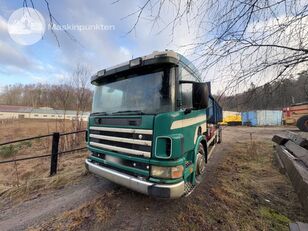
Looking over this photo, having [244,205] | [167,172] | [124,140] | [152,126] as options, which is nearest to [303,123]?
[244,205]

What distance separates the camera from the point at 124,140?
2.98 meters

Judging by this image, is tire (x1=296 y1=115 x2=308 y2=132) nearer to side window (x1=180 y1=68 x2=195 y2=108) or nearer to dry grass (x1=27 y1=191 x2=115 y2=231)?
side window (x1=180 y1=68 x2=195 y2=108)

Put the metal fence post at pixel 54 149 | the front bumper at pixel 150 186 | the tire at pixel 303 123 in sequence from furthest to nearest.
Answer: the tire at pixel 303 123, the metal fence post at pixel 54 149, the front bumper at pixel 150 186

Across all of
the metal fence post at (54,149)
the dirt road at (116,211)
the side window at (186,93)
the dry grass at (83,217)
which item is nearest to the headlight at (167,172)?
the dirt road at (116,211)

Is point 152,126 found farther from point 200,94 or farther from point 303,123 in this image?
point 303,123

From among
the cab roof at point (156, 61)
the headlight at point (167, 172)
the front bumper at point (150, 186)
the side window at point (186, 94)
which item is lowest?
the front bumper at point (150, 186)

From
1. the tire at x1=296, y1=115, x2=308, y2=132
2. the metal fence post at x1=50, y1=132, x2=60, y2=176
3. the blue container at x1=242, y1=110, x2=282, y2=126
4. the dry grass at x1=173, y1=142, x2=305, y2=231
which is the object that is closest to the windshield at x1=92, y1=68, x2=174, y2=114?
the dry grass at x1=173, y1=142, x2=305, y2=231

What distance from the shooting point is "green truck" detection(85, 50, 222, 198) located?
2629mm

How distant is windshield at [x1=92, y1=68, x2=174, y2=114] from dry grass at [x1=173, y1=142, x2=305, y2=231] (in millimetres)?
1791

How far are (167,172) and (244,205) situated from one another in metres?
1.82

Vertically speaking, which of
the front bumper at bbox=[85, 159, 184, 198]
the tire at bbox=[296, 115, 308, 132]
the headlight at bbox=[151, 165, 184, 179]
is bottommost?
the front bumper at bbox=[85, 159, 184, 198]

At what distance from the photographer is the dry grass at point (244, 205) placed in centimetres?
278

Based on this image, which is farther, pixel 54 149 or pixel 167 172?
pixel 54 149

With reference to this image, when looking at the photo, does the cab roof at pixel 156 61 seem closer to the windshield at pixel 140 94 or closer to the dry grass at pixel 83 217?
the windshield at pixel 140 94
